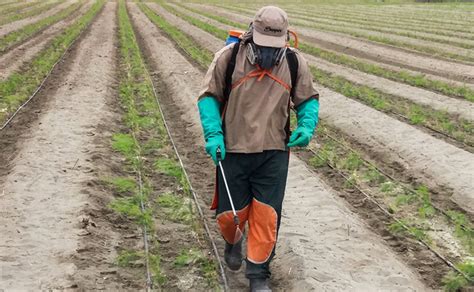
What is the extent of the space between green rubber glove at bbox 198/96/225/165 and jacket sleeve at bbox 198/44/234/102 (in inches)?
2.2

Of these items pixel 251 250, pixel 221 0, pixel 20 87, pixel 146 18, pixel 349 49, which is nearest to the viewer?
pixel 251 250

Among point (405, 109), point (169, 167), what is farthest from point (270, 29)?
point (405, 109)

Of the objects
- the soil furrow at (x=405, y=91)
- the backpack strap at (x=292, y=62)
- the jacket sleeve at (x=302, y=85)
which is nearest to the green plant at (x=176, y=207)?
the jacket sleeve at (x=302, y=85)

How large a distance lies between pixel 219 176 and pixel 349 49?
61.8 ft

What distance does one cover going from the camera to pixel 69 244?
557 centimetres

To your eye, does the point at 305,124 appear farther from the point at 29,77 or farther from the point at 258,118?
the point at 29,77

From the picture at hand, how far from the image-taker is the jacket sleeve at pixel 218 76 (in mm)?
4457

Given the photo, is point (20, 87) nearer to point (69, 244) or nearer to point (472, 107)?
point (69, 244)

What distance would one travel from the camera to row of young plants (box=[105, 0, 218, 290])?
538 centimetres

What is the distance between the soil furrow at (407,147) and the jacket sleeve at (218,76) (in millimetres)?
3993

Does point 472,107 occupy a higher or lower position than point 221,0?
higher

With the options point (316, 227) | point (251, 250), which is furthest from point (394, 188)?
point (251, 250)

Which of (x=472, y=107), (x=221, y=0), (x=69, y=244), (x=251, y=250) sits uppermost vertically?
(x=251, y=250)

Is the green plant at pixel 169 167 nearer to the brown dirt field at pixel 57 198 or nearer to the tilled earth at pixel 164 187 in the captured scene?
the tilled earth at pixel 164 187
